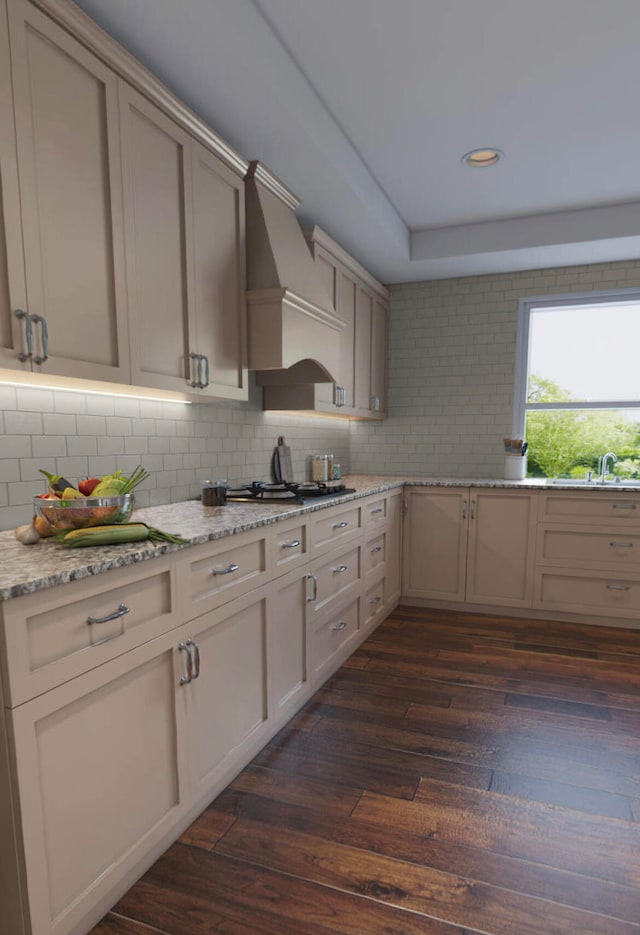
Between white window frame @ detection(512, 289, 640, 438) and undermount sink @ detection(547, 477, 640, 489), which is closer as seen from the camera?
undermount sink @ detection(547, 477, 640, 489)

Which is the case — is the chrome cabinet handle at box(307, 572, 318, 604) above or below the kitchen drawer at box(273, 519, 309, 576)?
below

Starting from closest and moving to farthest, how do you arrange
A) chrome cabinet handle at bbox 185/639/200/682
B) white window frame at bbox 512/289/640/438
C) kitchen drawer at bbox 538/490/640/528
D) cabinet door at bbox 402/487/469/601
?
chrome cabinet handle at bbox 185/639/200/682, kitchen drawer at bbox 538/490/640/528, cabinet door at bbox 402/487/469/601, white window frame at bbox 512/289/640/438

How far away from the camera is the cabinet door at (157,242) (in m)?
1.80

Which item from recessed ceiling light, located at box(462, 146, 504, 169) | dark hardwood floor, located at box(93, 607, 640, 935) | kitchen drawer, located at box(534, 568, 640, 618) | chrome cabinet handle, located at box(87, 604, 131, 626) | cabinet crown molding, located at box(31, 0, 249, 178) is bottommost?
dark hardwood floor, located at box(93, 607, 640, 935)

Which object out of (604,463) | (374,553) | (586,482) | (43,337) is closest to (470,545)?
(374,553)

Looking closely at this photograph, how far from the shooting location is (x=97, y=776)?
4.22ft

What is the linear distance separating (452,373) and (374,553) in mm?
1841

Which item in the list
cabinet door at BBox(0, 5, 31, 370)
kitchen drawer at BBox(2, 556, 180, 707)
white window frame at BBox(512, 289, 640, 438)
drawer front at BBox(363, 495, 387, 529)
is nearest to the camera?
kitchen drawer at BBox(2, 556, 180, 707)

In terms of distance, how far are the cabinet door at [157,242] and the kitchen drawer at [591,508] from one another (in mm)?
2569

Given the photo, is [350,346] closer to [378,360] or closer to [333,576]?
[378,360]

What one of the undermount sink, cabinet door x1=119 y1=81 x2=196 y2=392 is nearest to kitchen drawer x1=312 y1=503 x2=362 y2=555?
cabinet door x1=119 y1=81 x2=196 y2=392

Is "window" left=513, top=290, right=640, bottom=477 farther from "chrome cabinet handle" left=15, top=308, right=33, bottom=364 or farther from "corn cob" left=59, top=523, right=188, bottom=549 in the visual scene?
"chrome cabinet handle" left=15, top=308, right=33, bottom=364

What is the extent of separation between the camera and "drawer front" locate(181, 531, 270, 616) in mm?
1615

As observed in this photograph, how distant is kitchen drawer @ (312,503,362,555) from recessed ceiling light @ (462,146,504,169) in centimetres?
195
